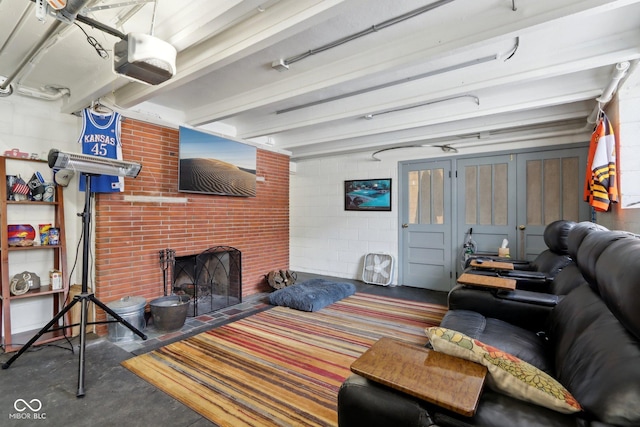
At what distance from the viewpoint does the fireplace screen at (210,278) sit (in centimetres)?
392

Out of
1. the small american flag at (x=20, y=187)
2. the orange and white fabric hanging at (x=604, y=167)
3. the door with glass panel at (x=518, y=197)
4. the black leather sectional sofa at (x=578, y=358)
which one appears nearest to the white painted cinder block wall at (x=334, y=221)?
the door with glass panel at (x=518, y=197)

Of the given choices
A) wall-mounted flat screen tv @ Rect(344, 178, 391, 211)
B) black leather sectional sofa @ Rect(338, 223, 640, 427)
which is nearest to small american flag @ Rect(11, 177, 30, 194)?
black leather sectional sofa @ Rect(338, 223, 640, 427)

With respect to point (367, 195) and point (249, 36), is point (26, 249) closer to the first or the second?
point (249, 36)

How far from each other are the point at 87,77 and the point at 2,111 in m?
0.95

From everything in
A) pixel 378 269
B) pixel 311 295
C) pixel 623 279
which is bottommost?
pixel 311 295

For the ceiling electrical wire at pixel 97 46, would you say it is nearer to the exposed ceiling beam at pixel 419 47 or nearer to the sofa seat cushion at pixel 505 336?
the exposed ceiling beam at pixel 419 47

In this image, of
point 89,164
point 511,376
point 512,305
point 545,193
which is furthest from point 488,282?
→ point 89,164

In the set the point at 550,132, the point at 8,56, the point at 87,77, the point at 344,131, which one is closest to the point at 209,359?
the point at 87,77

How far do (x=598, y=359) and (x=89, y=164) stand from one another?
3174mm

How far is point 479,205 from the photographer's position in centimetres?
458

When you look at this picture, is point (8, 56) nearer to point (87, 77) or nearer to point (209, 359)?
point (87, 77)

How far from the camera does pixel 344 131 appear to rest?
14.4ft

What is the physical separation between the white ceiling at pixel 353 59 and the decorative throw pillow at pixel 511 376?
1.66m

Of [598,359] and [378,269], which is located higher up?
[598,359]
